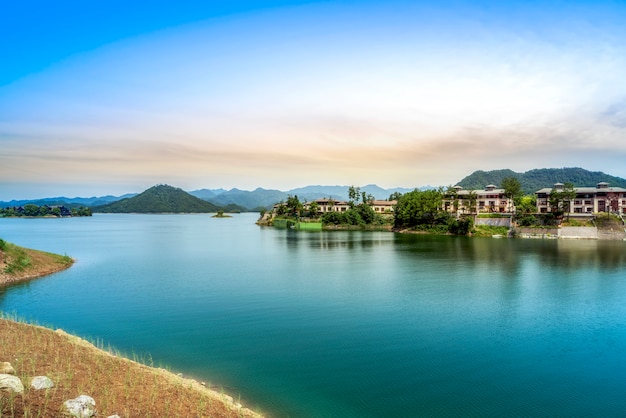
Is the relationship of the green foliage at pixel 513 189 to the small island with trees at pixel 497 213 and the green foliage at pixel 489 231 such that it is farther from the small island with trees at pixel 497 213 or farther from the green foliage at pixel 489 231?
the green foliage at pixel 489 231

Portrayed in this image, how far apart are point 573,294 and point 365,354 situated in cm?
1615

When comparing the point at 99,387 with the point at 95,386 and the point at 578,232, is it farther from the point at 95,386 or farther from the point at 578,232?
the point at 578,232

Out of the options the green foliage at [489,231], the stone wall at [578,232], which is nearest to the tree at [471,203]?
the green foliage at [489,231]

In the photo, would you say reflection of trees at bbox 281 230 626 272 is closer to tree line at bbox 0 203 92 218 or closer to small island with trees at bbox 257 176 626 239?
small island with trees at bbox 257 176 626 239

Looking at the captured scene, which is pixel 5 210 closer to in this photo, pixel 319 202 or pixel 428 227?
pixel 319 202

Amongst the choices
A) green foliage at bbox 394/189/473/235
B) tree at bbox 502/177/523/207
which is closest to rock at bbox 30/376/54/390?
green foliage at bbox 394/189/473/235

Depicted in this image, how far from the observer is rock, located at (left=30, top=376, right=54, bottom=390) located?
7.96 meters

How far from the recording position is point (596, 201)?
218 feet

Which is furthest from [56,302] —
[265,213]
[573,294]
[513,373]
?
[265,213]

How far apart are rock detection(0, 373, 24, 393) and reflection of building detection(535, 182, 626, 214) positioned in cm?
7653

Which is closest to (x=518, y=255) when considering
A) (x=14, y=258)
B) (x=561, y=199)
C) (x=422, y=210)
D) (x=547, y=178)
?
(x=561, y=199)

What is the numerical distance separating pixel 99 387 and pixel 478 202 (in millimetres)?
83411

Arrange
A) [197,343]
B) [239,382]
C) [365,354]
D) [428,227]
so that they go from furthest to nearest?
[428,227] < [197,343] < [365,354] < [239,382]

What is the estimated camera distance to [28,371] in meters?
8.91
